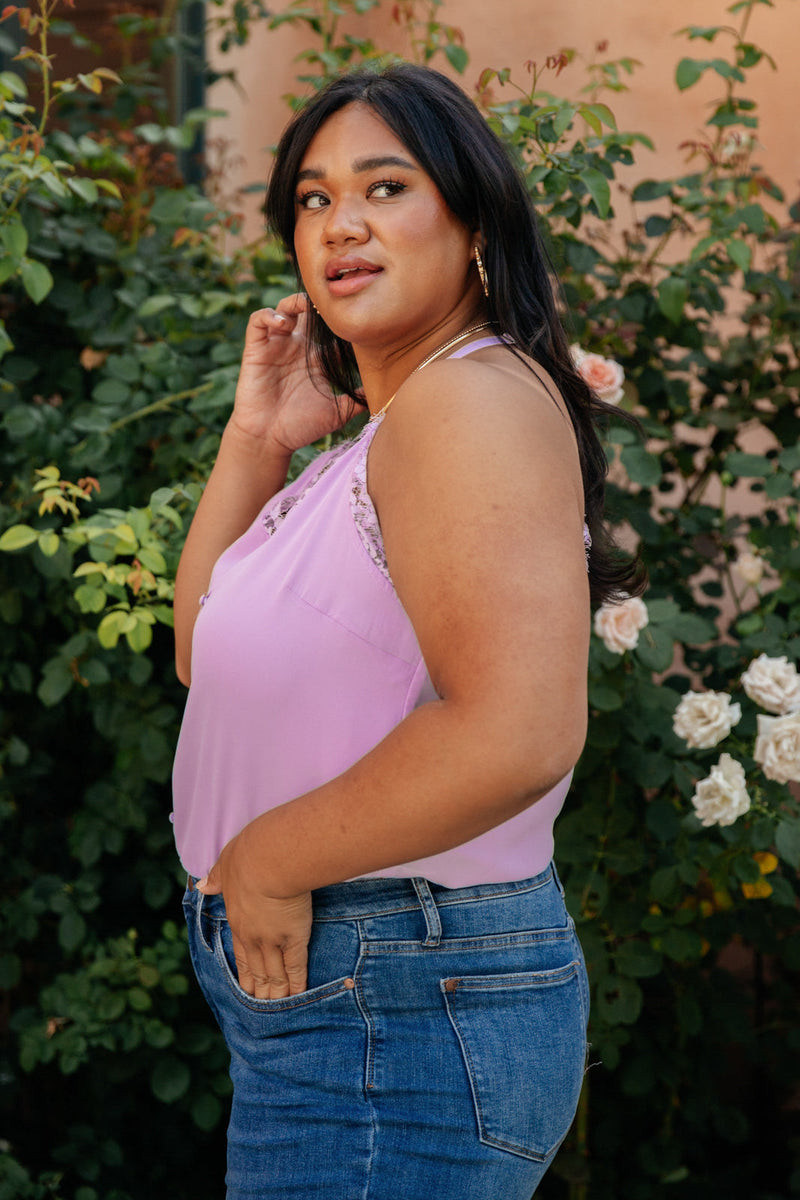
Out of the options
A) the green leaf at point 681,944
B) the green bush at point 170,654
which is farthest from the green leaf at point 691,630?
the green leaf at point 681,944

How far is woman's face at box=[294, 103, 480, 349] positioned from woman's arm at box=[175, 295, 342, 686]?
0.39m

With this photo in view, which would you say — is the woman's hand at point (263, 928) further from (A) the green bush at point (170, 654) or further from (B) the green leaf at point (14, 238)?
(B) the green leaf at point (14, 238)

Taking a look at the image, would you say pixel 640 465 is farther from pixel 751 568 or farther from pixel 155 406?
pixel 155 406

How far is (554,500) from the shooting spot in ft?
3.03

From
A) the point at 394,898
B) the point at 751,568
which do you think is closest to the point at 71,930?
the point at 394,898

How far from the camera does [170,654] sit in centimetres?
219

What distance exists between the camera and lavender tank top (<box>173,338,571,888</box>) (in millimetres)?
1037

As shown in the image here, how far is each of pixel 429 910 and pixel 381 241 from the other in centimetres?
63

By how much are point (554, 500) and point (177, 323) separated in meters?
1.50

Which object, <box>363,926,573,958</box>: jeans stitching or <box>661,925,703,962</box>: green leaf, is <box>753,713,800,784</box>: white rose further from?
<box>363,926,573,958</box>: jeans stitching

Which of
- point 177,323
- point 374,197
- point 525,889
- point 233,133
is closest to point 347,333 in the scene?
point 374,197

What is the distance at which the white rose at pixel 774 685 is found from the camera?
6.04 feet

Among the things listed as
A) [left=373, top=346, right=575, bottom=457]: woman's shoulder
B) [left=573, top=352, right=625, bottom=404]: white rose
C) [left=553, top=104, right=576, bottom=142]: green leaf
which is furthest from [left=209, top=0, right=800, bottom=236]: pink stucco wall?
[left=373, top=346, right=575, bottom=457]: woman's shoulder

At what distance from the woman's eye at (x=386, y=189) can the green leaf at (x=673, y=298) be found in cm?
106
